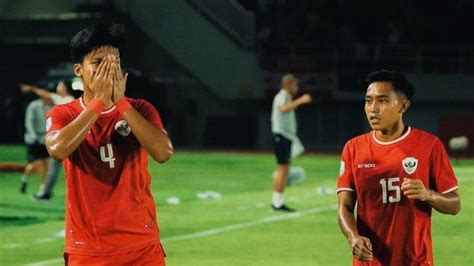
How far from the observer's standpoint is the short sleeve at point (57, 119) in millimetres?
6270

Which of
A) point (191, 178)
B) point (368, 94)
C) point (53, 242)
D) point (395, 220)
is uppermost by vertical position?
point (368, 94)

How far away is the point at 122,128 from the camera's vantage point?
6.20 metres

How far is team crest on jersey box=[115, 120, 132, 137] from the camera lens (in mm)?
6180

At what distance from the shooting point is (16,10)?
4500cm

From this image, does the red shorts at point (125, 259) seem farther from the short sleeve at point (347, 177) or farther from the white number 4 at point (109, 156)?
the short sleeve at point (347, 177)

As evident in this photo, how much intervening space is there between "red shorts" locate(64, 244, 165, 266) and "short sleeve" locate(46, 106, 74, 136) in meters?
0.69

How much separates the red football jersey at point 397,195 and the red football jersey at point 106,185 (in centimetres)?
127

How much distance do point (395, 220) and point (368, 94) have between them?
74 centimetres

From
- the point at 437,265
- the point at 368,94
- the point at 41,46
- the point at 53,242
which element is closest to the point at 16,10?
the point at 41,46

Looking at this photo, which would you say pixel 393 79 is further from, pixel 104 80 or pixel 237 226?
pixel 237 226

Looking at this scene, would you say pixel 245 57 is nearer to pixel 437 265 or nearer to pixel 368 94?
pixel 437 265

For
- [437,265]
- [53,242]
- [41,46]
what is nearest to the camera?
[437,265]

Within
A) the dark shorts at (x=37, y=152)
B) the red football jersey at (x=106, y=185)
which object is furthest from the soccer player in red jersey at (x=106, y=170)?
the dark shorts at (x=37, y=152)

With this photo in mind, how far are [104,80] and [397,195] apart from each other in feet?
6.04
